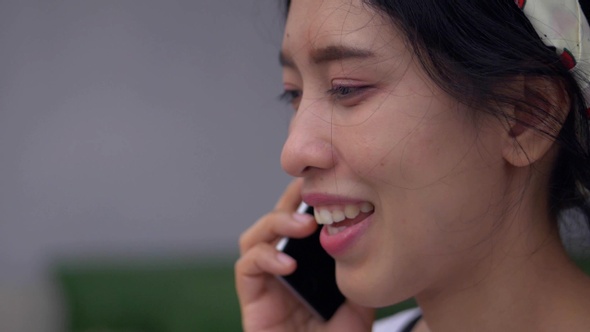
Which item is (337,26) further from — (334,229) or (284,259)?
(284,259)

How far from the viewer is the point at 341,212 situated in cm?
174

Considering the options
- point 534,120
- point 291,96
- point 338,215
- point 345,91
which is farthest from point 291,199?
point 534,120

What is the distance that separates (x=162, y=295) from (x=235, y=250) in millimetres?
776

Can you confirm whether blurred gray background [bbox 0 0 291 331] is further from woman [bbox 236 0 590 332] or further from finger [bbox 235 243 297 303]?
woman [bbox 236 0 590 332]

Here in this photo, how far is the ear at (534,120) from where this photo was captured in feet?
5.28

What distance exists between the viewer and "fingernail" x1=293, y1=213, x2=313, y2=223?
6.93ft

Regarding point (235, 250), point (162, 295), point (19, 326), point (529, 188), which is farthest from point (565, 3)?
point (19, 326)

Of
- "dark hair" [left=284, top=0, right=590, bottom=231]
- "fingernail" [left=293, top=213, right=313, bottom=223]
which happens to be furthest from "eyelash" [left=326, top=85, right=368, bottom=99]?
"fingernail" [left=293, top=213, right=313, bottom=223]

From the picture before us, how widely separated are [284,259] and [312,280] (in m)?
0.10

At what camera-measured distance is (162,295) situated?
4574 mm

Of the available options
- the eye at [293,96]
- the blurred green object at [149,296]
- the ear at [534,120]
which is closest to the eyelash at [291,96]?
the eye at [293,96]

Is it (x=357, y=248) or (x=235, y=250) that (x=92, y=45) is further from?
(x=357, y=248)

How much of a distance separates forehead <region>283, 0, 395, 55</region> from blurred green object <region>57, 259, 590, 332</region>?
281 centimetres

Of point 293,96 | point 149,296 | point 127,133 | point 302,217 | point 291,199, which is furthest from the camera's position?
point 127,133
